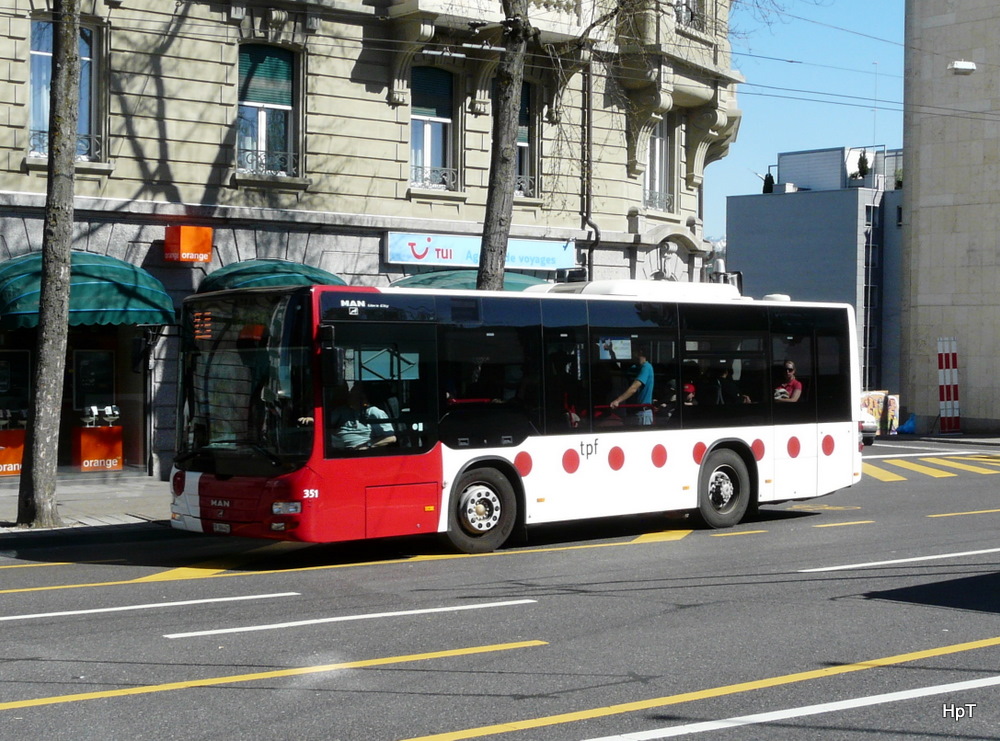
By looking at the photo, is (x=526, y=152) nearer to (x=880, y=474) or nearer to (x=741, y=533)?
(x=880, y=474)

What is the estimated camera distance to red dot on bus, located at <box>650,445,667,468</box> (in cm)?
1459

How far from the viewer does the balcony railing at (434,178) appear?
22578 mm

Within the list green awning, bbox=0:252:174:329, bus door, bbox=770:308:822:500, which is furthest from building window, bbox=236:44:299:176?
bus door, bbox=770:308:822:500

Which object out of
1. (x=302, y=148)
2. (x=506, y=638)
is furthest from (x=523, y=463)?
(x=302, y=148)

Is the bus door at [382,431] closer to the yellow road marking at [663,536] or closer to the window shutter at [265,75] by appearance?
the yellow road marking at [663,536]

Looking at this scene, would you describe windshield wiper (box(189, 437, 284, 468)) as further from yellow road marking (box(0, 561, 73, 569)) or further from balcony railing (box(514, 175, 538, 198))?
balcony railing (box(514, 175, 538, 198))

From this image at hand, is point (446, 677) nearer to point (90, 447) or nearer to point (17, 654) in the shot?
point (17, 654)

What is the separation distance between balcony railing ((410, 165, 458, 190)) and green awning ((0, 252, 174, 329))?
529 cm

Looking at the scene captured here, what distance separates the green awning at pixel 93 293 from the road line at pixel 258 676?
11000mm

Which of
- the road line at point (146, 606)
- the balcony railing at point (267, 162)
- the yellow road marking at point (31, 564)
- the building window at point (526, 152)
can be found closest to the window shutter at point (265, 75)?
the balcony railing at point (267, 162)

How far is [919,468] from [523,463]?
1376 centimetres

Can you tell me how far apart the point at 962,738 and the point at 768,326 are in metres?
9.93

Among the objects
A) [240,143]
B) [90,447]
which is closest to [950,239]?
[240,143]

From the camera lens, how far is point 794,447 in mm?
16078
